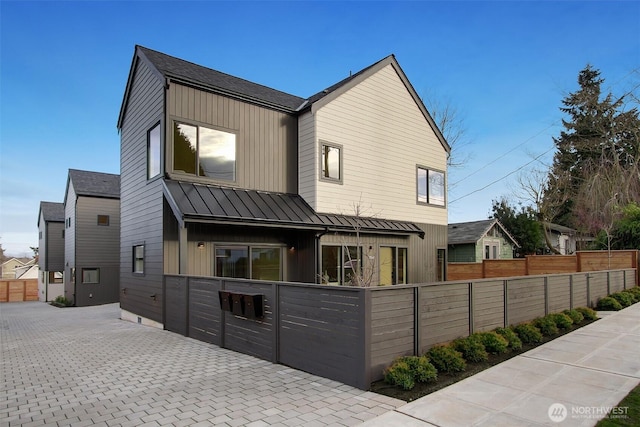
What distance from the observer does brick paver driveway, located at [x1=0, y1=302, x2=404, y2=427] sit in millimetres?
4117

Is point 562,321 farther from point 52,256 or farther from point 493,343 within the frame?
point 52,256

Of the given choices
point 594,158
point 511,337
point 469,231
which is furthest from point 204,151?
point 594,158

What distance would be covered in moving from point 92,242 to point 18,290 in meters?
12.5

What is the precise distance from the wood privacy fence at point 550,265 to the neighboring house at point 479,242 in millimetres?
4639

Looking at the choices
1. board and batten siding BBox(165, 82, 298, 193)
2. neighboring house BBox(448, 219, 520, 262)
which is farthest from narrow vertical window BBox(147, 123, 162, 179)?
neighboring house BBox(448, 219, 520, 262)

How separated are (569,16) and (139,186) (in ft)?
63.4

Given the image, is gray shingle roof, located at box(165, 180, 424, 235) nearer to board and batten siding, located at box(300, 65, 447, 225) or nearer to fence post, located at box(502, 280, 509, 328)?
board and batten siding, located at box(300, 65, 447, 225)

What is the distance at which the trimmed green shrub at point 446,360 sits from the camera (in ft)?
18.0

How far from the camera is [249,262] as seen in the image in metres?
10.9

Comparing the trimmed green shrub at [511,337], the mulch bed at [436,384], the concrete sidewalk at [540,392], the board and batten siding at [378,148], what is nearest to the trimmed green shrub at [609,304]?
the concrete sidewalk at [540,392]

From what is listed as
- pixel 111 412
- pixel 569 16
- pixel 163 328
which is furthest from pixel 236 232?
pixel 569 16

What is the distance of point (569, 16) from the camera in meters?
17.3

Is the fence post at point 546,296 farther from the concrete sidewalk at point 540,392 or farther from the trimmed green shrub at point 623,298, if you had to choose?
the trimmed green shrub at point 623,298

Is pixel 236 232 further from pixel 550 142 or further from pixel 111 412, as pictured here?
pixel 550 142
